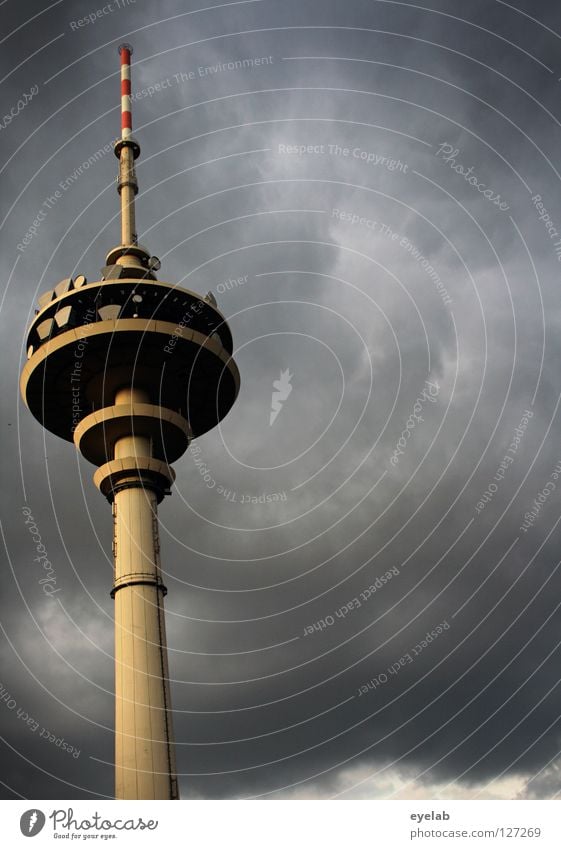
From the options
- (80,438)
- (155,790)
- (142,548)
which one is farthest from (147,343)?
(155,790)

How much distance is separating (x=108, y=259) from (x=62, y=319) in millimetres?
7351

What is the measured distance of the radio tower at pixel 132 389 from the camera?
4319cm

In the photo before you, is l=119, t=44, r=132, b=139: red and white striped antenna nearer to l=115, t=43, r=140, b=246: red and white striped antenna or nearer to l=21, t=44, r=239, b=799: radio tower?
l=115, t=43, r=140, b=246: red and white striped antenna

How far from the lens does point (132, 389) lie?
49.3m

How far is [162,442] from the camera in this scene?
48719 millimetres

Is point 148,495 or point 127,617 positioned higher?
point 148,495

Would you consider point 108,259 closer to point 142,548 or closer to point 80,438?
point 80,438

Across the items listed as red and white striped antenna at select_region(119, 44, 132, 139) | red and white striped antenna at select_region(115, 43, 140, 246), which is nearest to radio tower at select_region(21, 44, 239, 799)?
red and white striped antenna at select_region(115, 43, 140, 246)

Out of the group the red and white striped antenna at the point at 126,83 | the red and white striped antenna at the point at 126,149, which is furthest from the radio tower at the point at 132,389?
the red and white striped antenna at the point at 126,83

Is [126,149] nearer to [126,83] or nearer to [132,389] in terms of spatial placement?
[126,83]

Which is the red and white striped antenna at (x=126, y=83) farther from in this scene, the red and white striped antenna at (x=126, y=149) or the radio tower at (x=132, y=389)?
the radio tower at (x=132, y=389)

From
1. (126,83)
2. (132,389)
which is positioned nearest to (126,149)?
(126,83)
